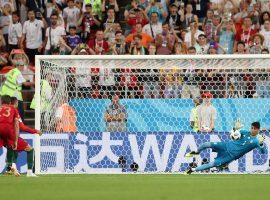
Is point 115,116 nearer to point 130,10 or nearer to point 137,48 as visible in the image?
point 137,48

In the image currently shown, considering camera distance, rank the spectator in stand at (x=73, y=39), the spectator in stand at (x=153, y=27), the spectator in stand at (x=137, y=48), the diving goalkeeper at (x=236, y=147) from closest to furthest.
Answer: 1. the diving goalkeeper at (x=236, y=147)
2. the spectator in stand at (x=137, y=48)
3. the spectator in stand at (x=73, y=39)
4. the spectator in stand at (x=153, y=27)

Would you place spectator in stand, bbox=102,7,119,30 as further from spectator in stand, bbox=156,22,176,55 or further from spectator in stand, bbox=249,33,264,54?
spectator in stand, bbox=249,33,264,54

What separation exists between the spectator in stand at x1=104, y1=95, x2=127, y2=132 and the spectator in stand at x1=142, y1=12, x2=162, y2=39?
179 inches

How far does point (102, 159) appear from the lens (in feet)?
73.9

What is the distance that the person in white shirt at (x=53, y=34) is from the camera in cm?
2689

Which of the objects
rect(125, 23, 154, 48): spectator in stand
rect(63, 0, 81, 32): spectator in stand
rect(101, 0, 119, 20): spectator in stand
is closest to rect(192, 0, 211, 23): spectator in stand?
rect(125, 23, 154, 48): spectator in stand

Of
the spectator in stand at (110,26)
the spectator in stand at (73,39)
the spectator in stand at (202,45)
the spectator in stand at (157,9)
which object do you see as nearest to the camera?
the spectator in stand at (202,45)

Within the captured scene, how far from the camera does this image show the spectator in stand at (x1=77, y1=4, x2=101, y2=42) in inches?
1075

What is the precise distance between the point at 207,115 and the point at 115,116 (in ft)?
6.93

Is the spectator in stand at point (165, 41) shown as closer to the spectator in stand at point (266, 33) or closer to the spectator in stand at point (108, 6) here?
the spectator in stand at point (108, 6)

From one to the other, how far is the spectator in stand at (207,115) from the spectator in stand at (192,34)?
355cm

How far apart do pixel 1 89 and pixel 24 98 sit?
1.70 metres

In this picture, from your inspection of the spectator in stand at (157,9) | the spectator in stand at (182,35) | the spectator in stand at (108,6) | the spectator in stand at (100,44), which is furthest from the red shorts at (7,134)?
the spectator in stand at (157,9)

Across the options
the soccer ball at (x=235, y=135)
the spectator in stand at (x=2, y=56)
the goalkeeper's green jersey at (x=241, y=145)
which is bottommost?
the goalkeeper's green jersey at (x=241, y=145)
